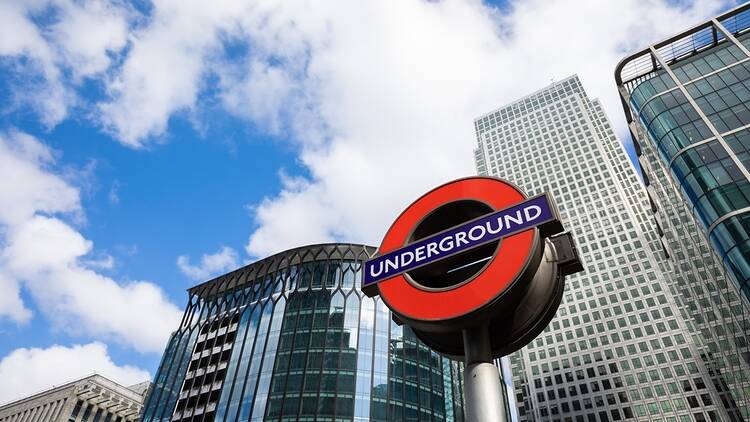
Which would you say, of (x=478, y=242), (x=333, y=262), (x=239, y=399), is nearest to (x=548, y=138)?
(x=333, y=262)

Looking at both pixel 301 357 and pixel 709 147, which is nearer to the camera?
pixel 709 147

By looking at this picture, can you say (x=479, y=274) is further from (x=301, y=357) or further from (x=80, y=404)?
(x=80, y=404)

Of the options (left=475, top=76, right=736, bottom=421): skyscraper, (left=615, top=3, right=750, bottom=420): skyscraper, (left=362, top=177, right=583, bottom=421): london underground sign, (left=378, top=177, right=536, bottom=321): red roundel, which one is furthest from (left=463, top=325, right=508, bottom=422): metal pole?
(left=475, top=76, right=736, bottom=421): skyscraper

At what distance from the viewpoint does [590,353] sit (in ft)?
259

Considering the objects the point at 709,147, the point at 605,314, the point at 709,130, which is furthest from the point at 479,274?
the point at 605,314

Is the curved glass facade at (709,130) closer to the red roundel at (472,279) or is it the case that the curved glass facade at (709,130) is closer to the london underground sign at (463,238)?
the red roundel at (472,279)

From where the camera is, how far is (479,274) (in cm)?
833

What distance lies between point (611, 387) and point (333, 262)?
5183 cm

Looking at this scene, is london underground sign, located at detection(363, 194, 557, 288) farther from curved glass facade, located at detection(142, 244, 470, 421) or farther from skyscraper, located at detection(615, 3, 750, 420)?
curved glass facade, located at detection(142, 244, 470, 421)

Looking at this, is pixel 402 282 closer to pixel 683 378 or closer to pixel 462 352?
pixel 462 352

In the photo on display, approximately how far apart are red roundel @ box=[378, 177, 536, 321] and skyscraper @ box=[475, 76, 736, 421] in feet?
241

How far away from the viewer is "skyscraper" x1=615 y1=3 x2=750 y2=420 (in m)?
30.3

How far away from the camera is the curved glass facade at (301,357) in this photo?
48438 mm

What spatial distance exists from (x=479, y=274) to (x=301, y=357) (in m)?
47.1
